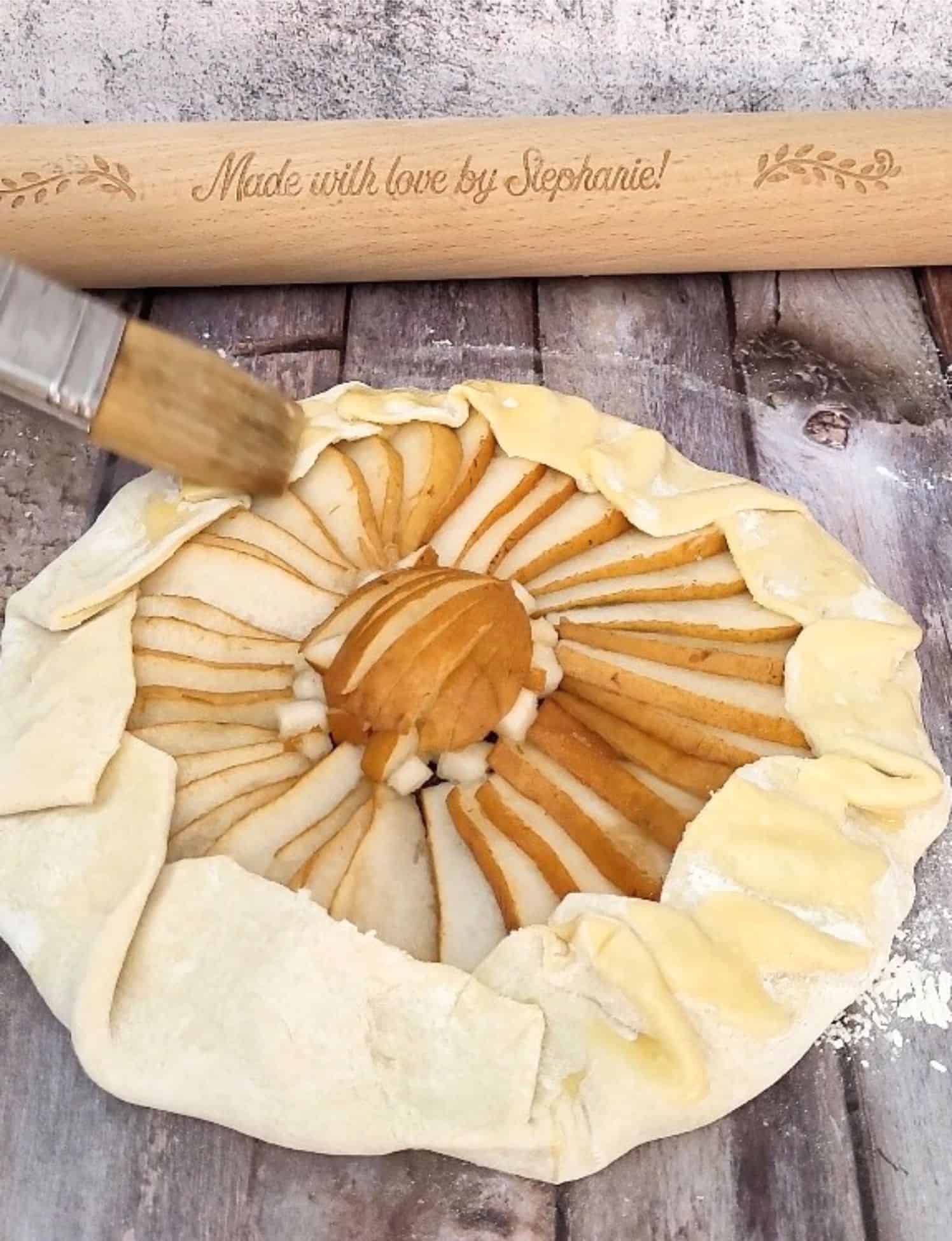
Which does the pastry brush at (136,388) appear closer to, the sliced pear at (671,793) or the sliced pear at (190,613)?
the sliced pear at (190,613)

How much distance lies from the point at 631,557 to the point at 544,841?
1.69ft

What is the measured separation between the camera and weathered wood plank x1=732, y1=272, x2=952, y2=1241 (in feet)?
5.45

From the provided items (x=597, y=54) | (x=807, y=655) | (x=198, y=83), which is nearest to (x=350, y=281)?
(x=198, y=83)

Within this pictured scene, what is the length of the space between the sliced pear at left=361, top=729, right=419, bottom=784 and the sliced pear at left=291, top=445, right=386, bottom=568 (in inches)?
12.9

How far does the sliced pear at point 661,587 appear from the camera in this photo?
76.3 inches

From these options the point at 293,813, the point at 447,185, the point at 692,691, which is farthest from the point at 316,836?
the point at 447,185

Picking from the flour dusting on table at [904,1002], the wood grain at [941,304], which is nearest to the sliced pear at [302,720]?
the flour dusting on table at [904,1002]

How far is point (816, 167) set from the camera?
2.43 meters

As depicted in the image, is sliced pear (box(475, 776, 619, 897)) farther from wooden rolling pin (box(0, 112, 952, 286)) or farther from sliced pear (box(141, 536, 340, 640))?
wooden rolling pin (box(0, 112, 952, 286))

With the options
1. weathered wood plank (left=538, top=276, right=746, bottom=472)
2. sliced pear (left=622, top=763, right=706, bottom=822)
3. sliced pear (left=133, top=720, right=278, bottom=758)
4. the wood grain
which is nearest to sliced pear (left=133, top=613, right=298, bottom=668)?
sliced pear (left=133, top=720, right=278, bottom=758)

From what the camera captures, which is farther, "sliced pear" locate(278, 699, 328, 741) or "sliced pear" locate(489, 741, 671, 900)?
"sliced pear" locate(278, 699, 328, 741)

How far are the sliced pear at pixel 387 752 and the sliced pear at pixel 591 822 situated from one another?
117mm

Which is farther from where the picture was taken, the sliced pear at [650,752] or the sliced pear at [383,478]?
the sliced pear at [383,478]

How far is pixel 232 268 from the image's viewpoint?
253 cm
